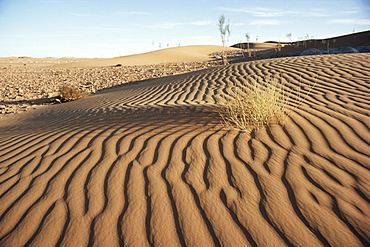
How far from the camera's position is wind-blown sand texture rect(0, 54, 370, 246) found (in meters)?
1.64

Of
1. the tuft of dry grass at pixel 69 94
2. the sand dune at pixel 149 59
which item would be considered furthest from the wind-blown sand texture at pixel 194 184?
the sand dune at pixel 149 59

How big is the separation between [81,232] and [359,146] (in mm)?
2581

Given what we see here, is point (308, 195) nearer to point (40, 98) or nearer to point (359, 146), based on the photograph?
point (359, 146)

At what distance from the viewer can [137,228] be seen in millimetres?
1702

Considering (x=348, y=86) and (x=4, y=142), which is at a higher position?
(x=348, y=86)

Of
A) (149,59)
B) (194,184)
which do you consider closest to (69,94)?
(194,184)

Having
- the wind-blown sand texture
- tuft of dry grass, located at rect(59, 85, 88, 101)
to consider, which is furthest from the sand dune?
the wind-blown sand texture

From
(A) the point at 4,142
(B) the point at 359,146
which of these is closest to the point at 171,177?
(B) the point at 359,146

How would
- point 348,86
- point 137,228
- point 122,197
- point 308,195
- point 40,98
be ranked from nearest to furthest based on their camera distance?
point 137,228, point 308,195, point 122,197, point 348,86, point 40,98

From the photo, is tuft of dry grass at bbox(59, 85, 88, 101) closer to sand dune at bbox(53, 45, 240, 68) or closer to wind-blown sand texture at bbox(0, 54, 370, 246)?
wind-blown sand texture at bbox(0, 54, 370, 246)

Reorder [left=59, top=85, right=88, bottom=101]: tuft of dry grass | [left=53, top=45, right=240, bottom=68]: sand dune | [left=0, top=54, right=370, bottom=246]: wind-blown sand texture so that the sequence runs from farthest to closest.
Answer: [left=53, top=45, right=240, bottom=68]: sand dune → [left=59, top=85, right=88, bottom=101]: tuft of dry grass → [left=0, top=54, right=370, bottom=246]: wind-blown sand texture

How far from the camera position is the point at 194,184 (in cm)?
210

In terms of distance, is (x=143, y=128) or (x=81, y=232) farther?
(x=143, y=128)

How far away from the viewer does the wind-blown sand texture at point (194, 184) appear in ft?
5.38
